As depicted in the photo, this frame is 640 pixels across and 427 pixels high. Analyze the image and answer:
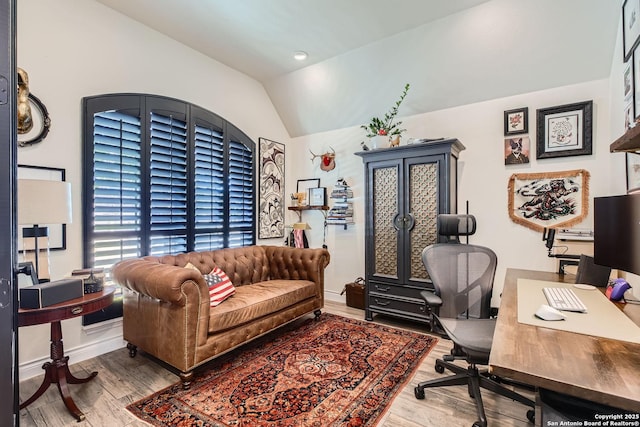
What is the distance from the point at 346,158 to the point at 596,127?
263 cm

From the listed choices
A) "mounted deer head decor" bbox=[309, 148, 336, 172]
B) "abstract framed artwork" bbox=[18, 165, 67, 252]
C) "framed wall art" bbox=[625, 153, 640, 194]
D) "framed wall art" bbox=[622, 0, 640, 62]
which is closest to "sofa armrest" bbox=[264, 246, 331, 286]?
"mounted deer head decor" bbox=[309, 148, 336, 172]

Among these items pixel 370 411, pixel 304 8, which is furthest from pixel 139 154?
pixel 370 411

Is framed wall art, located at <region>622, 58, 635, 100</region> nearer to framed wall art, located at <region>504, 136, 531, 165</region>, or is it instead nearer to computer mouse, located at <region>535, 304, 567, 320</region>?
framed wall art, located at <region>504, 136, 531, 165</region>

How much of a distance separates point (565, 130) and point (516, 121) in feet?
1.38

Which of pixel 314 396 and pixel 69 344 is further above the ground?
pixel 69 344

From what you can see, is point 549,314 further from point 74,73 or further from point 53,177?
→ point 74,73

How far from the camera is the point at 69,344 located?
2430mm

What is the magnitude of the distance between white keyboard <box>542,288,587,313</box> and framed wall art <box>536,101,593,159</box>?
175cm

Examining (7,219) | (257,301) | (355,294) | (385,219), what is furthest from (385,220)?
(7,219)

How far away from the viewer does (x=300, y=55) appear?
11.2ft

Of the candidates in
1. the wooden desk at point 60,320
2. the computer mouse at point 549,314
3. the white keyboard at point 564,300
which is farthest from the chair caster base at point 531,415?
the wooden desk at point 60,320

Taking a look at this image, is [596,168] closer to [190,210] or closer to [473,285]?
[473,285]

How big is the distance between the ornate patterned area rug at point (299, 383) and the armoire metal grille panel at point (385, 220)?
2.48 ft

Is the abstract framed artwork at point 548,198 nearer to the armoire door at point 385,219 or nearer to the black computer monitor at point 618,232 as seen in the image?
the armoire door at point 385,219
